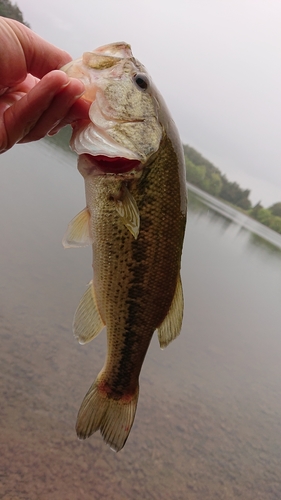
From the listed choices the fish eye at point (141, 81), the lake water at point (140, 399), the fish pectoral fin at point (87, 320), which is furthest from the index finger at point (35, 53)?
the lake water at point (140, 399)

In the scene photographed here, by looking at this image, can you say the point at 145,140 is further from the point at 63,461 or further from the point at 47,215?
the point at 47,215

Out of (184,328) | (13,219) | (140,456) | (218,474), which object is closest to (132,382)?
(140,456)

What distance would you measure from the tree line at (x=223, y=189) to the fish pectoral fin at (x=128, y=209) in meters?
44.6

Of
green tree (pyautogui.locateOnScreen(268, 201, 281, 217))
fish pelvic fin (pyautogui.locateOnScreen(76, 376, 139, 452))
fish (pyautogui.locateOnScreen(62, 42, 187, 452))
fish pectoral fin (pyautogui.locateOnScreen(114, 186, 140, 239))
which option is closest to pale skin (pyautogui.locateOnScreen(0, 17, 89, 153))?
fish (pyautogui.locateOnScreen(62, 42, 187, 452))

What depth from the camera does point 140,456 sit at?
4426mm

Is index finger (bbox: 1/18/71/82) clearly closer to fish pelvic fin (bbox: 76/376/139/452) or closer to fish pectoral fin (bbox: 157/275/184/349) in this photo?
fish pectoral fin (bbox: 157/275/184/349)

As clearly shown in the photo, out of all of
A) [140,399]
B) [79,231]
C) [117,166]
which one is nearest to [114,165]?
[117,166]

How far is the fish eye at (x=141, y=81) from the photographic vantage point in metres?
1.75

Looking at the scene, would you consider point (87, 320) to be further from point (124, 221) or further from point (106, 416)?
point (124, 221)

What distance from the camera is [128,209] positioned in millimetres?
1720

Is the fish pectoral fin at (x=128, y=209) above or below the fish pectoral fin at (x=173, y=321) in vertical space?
above

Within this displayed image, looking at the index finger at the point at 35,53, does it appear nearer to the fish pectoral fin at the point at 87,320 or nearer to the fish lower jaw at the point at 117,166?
the fish lower jaw at the point at 117,166

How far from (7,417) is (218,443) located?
3.34 m

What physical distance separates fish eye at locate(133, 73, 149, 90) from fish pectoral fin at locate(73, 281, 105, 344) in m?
1.21
